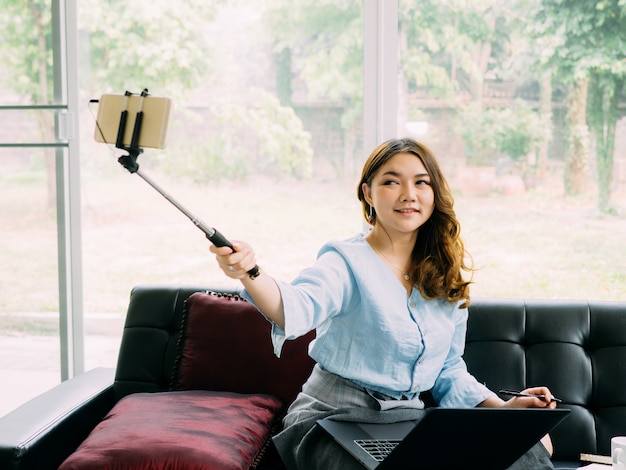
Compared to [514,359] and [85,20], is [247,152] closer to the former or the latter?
[85,20]

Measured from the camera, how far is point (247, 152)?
3.09 metres

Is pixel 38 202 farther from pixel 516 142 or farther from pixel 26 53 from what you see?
pixel 516 142

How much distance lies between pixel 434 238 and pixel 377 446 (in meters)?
0.64

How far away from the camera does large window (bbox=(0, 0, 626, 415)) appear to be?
2869 mm

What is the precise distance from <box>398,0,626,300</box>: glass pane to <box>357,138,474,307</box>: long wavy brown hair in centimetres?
81

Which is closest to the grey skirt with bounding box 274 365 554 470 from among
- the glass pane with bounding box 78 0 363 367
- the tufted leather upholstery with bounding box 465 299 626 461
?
the tufted leather upholstery with bounding box 465 299 626 461

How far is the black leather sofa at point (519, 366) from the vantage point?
2.29m

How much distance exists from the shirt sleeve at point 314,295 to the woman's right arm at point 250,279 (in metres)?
0.02

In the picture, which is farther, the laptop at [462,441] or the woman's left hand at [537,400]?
the woman's left hand at [537,400]

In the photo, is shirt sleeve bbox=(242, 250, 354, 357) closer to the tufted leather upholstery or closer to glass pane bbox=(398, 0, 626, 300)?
the tufted leather upholstery

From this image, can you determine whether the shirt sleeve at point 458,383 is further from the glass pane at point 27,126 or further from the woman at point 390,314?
the glass pane at point 27,126

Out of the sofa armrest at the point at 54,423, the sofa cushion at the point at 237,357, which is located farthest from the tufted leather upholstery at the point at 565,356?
the sofa armrest at the point at 54,423

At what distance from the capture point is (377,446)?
5.81 feet

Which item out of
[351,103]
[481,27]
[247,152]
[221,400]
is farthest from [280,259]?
[481,27]
